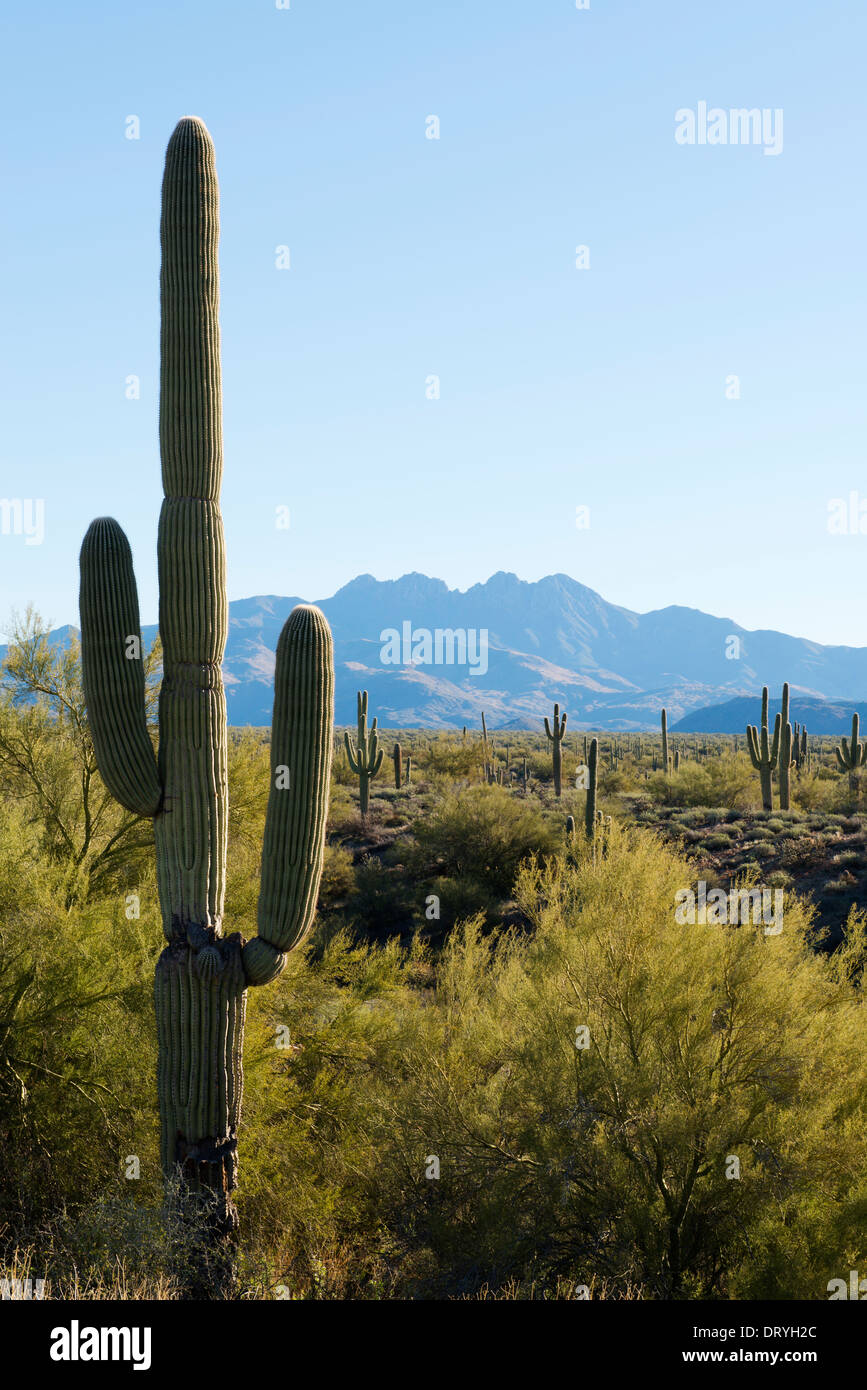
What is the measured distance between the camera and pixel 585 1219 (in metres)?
7.45

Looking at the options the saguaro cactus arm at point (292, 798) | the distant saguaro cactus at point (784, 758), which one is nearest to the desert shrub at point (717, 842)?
the distant saguaro cactus at point (784, 758)

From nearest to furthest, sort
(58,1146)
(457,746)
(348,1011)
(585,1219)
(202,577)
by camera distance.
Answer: (202,577) < (585,1219) < (58,1146) < (348,1011) < (457,746)

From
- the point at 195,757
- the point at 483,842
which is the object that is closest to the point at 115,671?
the point at 195,757

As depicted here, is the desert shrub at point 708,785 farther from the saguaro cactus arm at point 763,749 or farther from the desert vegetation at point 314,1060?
the desert vegetation at point 314,1060

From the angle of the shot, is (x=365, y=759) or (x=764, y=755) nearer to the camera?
(x=764, y=755)

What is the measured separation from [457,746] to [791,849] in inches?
808

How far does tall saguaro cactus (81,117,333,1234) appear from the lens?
6.79 m

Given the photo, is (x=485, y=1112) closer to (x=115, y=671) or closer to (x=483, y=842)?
(x=115, y=671)

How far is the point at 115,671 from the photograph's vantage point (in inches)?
268

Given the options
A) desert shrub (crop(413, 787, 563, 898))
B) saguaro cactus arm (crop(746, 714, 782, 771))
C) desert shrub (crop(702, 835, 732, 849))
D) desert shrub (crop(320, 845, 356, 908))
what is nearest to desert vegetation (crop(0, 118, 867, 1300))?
desert shrub (crop(320, 845, 356, 908))

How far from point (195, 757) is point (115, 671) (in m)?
0.78

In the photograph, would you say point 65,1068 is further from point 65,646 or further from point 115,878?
point 65,646
